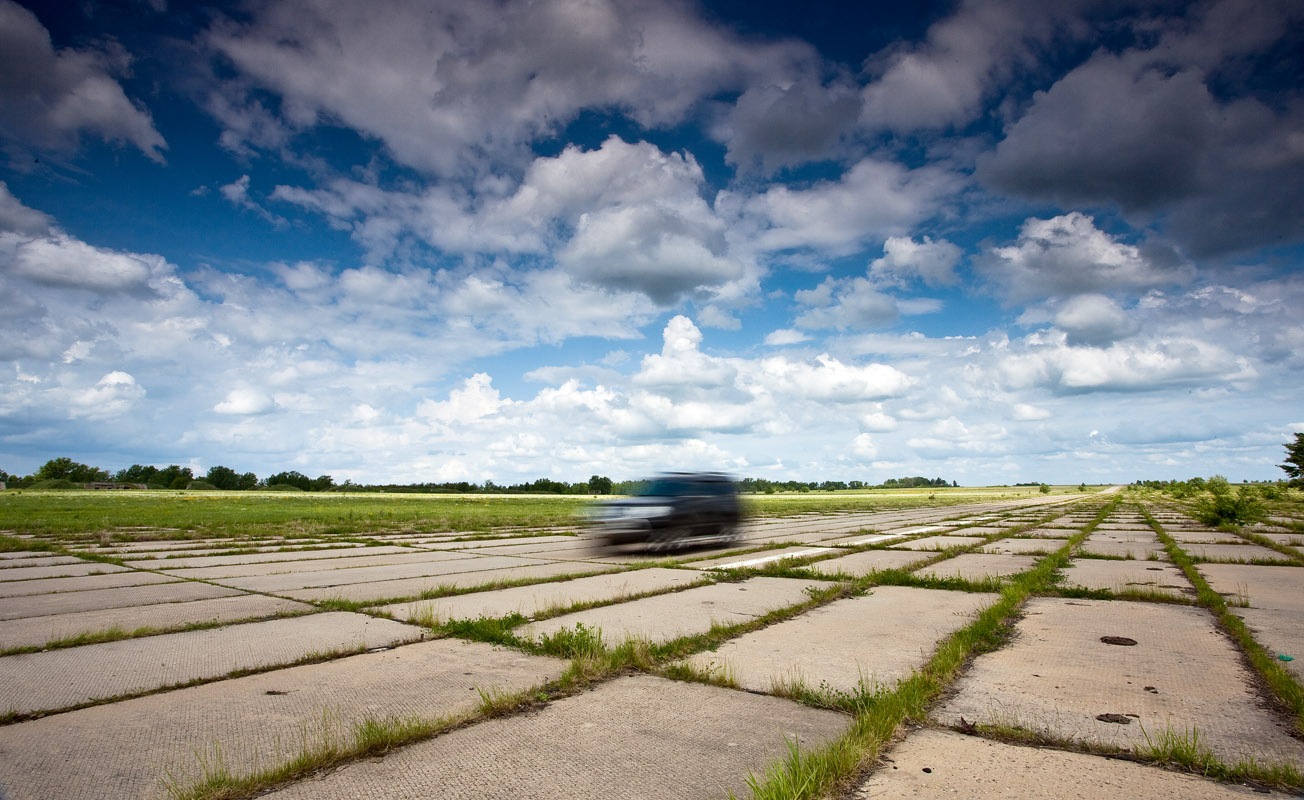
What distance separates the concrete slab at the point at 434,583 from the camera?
6759 millimetres

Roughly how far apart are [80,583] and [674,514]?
860cm

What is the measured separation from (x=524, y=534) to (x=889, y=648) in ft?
47.9

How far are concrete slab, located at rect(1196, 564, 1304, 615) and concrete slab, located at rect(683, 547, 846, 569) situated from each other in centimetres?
497

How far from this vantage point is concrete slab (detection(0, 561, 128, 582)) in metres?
8.58

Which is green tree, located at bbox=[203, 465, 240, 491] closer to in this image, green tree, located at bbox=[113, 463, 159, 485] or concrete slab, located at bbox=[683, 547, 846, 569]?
green tree, located at bbox=[113, 463, 159, 485]

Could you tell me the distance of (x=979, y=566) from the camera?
9180mm

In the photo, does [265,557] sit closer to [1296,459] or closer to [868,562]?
[868,562]

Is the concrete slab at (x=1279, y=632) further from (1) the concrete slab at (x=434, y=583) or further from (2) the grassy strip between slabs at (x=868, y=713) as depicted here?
(1) the concrete slab at (x=434, y=583)

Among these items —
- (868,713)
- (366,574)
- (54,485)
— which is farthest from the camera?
(54,485)

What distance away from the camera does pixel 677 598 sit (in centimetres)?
662

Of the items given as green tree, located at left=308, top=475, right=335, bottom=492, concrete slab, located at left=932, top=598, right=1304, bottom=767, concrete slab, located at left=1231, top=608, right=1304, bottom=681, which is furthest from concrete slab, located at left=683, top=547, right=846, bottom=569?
green tree, located at left=308, top=475, right=335, bottom=492

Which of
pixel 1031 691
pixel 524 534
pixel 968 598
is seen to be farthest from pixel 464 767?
pixel 524 534

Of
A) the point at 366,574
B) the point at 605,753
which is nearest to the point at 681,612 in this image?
the point at 605,753

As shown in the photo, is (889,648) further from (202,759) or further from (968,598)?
(202,759)
